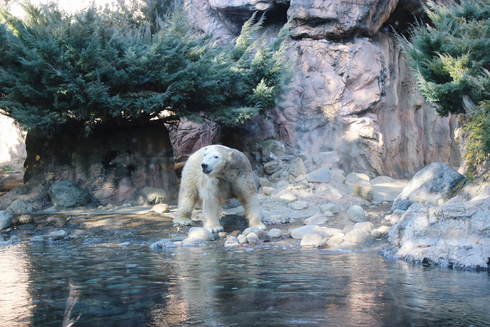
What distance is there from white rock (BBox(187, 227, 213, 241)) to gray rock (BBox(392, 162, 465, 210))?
3271 millimetres

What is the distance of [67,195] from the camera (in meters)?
11.6

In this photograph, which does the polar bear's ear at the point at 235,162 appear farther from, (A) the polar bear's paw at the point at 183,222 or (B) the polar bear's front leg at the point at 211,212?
(A) the polar bear's paw at the point at 183,222

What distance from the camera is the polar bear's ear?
8414 mm

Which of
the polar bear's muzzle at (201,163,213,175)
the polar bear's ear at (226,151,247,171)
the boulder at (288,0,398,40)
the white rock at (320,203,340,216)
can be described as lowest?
the white rock at (320,203,340,216)

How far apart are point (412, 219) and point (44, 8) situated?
30.7 ft

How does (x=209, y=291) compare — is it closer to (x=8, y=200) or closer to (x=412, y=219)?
(x=412, y=219)

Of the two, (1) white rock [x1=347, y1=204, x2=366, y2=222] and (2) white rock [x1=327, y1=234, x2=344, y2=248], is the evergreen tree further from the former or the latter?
(2) white rock [x1=327, y1=234, x2=344, y2=248]

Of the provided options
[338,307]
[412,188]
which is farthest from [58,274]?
[412,188]

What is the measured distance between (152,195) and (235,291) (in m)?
7.95

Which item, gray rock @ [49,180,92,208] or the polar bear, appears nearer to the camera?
the polar bear

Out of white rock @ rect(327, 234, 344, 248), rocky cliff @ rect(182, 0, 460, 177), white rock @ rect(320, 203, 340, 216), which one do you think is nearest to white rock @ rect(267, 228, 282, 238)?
white rock @ rect(327, 234, 344, 248)

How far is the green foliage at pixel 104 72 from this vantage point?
429 inches

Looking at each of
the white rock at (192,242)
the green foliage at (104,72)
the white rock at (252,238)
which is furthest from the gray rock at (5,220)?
the white rock at (252,238)

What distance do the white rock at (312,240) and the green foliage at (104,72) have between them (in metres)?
5.45
